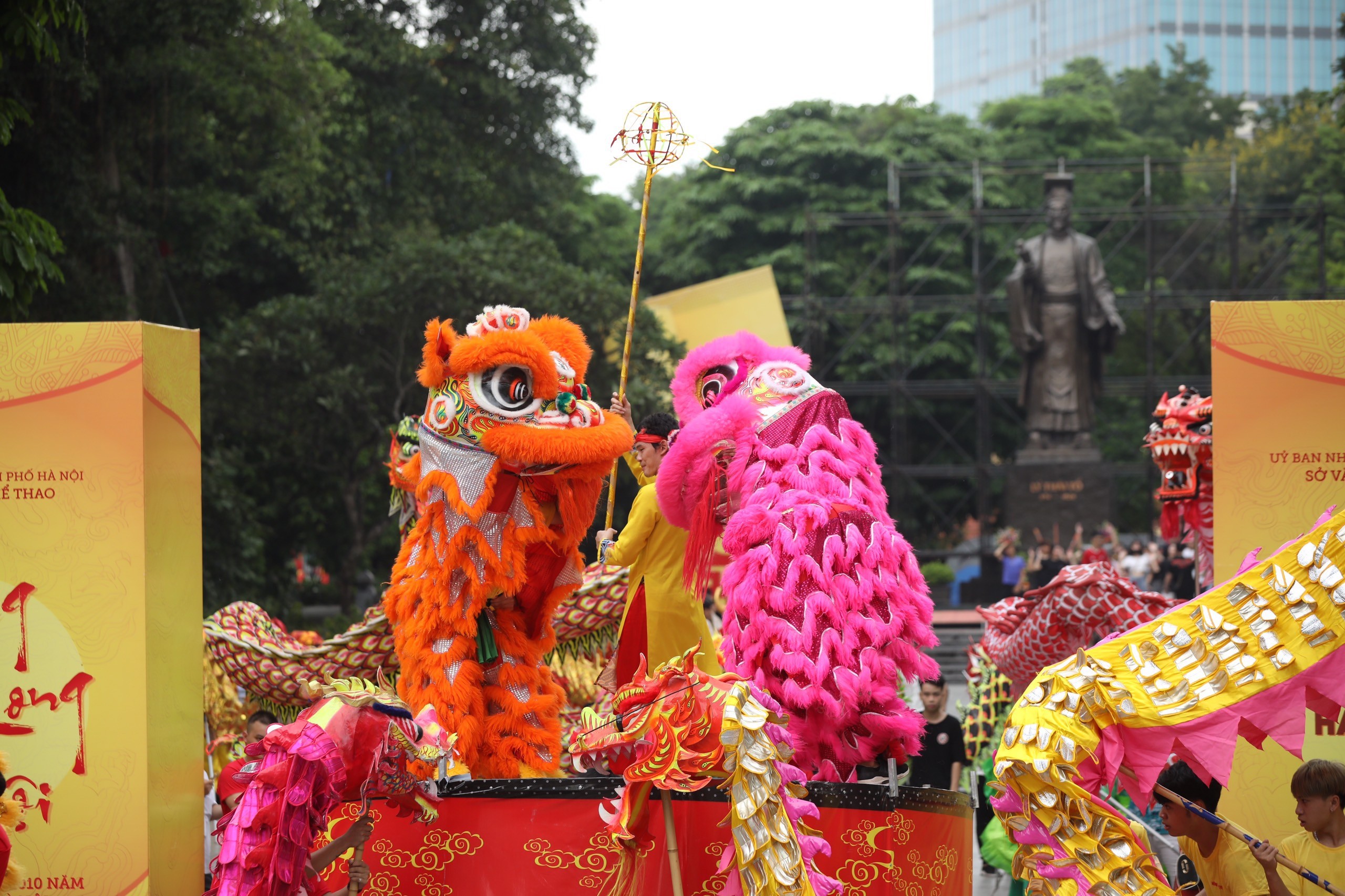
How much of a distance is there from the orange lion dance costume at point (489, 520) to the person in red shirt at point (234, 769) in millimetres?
637

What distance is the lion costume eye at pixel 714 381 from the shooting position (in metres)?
4.63

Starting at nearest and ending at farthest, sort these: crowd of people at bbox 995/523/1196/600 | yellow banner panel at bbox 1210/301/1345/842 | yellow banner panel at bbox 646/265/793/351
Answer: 1. yellow banner panel at bbox 1210/301/1345/842
2. crowd of people at bbox 995/523/1196/600
3. yellow banner panel at bbox 646/265/793/351

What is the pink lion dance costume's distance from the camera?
3.92 m

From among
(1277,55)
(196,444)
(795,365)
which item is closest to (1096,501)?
(795,365)

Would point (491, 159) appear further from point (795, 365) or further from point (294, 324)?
point (795, 365)

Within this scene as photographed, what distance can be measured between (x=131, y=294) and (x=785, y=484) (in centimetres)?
1017

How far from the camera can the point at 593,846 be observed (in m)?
3.94

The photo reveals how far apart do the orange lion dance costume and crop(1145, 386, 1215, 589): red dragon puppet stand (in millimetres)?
3082

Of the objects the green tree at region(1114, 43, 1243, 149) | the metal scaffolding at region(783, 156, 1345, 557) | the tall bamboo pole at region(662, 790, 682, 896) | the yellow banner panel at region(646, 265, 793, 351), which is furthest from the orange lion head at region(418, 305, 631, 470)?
the green tree at region(1114, 43, 1243, 149)

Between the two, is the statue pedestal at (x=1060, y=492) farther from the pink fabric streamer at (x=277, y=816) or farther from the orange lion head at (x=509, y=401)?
the pink fabric streamer at (x=277, y=816)

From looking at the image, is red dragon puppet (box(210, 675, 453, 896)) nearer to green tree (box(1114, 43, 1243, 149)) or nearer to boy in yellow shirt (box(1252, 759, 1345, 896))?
boy in yellow shirt (box(1252, 759, 1345, 896))

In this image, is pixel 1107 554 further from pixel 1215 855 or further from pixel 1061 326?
pixel 1215 855

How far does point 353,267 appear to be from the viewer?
50.0 ft

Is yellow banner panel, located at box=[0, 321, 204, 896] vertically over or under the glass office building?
under
